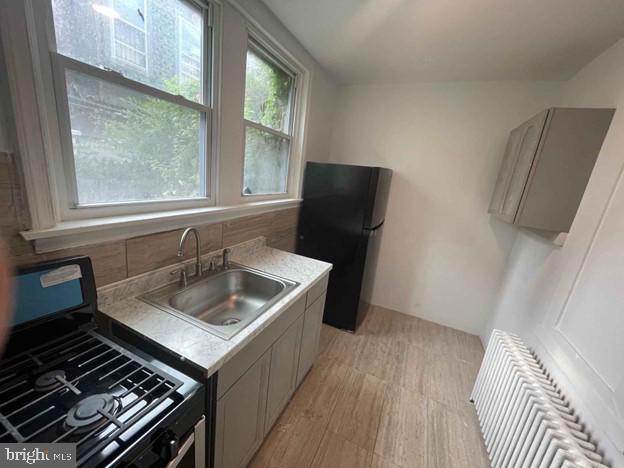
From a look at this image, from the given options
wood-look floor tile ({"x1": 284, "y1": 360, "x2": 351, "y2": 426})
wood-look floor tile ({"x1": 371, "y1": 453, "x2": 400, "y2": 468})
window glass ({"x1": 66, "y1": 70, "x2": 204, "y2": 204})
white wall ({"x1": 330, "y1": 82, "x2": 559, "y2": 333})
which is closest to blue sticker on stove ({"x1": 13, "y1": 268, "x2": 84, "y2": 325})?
window glass ({"x1": 66, "y1": 70, "x2": 204, "y2": 204})

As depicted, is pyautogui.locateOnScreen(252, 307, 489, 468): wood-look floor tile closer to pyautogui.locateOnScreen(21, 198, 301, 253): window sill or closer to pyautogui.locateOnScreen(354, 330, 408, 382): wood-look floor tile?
pyautogui.locateOnScreen(354, 330, 408, 382): wood-look floor tile

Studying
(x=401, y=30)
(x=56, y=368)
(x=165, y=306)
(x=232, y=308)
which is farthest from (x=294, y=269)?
(x=401, y=30)

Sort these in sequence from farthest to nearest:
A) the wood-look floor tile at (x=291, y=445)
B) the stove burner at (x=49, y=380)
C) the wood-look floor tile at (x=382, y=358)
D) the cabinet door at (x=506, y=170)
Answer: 1. the wood-look floor tile at (x=382, y=358)
2. the cabinet door at (x=506, y=170)
3. the wood-look floor tile at (x=291, y=445)
4. the stove burner at (x=49, y=380)

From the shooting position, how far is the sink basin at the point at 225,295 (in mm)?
1180

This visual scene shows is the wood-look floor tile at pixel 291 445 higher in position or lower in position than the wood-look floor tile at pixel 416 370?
lower

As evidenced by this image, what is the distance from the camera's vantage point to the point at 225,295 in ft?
4.93

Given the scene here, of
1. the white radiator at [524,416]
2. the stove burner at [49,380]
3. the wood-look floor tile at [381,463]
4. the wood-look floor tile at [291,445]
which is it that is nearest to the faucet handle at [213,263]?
the stove burner at [49,380]

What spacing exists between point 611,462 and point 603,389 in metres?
0.24

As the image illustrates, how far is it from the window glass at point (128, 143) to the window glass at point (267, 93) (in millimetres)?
539

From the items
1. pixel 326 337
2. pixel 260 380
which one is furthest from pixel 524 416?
pixel 326 337

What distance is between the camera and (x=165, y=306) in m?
1.08

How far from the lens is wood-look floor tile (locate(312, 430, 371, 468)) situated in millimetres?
1332

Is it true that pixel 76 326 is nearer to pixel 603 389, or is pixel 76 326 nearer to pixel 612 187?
pixel 603 389

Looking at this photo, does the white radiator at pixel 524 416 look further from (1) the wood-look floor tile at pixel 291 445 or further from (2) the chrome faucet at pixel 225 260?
(2) the chrome faucet at pixel 225 260
